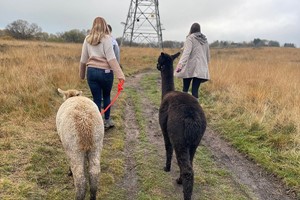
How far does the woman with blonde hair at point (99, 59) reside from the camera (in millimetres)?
5129

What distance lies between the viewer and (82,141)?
322 centimetres

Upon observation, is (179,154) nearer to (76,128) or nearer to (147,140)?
(76,128)

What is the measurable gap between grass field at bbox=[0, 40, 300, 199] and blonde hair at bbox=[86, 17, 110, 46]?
1851 millimetres

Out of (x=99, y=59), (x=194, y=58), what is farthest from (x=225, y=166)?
(x=99, y=59)

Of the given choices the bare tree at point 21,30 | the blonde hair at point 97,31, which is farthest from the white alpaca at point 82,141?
the bare tree at point 21,30

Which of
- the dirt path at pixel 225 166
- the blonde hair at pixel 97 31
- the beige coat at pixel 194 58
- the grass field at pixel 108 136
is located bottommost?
the dirt path at pixel 225 166

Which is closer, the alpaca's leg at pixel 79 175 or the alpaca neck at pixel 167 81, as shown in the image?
the alpaca's leg at pixel 79 175

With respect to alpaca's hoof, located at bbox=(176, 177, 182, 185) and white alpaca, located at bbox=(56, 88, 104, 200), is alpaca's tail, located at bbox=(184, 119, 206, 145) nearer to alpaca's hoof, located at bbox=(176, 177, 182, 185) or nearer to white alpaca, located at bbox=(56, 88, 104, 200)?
alpaca's hoof, located at bbox=(176, 177, 182, 185)

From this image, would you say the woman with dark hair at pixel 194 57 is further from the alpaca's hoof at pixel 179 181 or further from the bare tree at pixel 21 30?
the bare tree at pixel 21 30

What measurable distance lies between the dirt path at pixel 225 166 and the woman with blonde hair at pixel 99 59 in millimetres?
1231

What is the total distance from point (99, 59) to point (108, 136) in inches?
61.2

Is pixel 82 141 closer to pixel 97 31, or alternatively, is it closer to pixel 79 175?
pixel 79 175

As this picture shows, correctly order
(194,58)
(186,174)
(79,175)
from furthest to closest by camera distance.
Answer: (194,58) → (186,174) → (79,175)

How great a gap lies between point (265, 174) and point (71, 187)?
2.94 m
